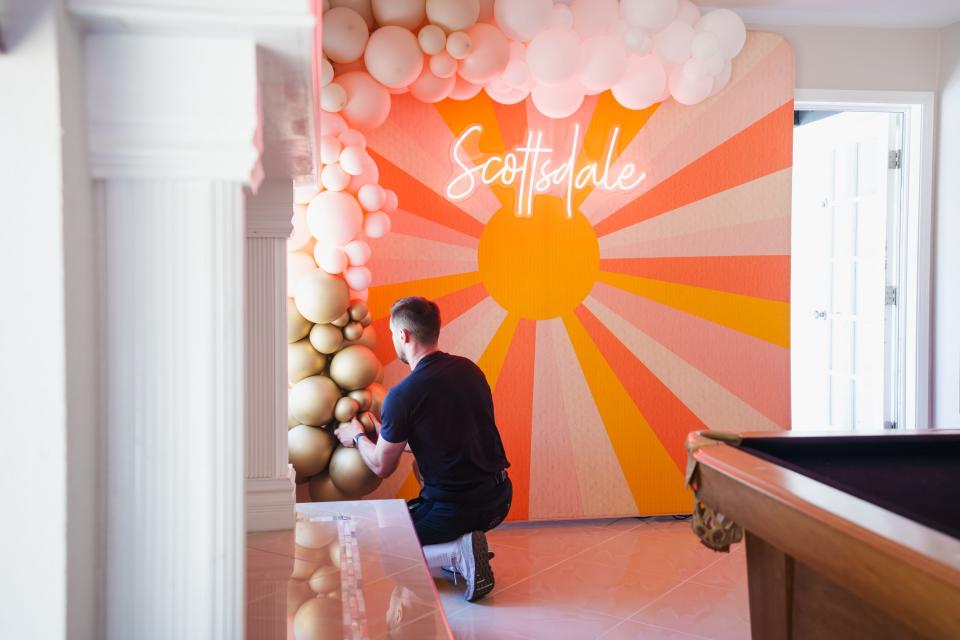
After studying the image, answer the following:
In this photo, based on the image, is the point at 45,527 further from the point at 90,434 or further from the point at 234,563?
the point at 234,563

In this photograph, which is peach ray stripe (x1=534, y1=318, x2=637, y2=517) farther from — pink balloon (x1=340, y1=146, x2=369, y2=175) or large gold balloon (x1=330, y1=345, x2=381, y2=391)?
pink balloon (x1=340, y1=146, x2=369, y2=175)

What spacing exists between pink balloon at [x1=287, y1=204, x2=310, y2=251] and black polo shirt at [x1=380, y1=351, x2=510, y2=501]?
0.79 meters

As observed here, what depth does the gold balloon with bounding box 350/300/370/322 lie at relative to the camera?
10.9ft

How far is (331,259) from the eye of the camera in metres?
3.30

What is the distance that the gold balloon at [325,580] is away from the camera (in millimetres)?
2025

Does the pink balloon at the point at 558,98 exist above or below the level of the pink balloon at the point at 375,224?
above

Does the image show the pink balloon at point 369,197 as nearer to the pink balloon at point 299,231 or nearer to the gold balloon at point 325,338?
the pink balloon at point 299,231

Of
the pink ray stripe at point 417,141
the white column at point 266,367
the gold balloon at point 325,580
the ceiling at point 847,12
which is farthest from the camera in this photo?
the ceiling at point 847,12

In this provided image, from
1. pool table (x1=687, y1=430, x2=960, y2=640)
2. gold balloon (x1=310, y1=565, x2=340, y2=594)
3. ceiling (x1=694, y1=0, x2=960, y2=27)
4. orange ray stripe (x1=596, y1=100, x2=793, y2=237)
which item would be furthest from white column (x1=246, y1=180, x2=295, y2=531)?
ceiling (x1=694, y1=0, x2=960, y2=27)

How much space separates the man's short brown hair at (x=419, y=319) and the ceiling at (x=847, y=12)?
2.25 metres

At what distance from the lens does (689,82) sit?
3871 mm

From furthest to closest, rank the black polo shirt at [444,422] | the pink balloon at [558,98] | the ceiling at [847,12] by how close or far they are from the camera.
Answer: the ceiling at [847,12] < the pink balloon at [558,98] < the black polo shirt at [444,422]

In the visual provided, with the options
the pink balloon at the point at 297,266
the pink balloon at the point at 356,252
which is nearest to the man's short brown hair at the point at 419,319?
the pink balloon at the point at 356,252

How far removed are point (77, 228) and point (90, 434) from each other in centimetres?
27
